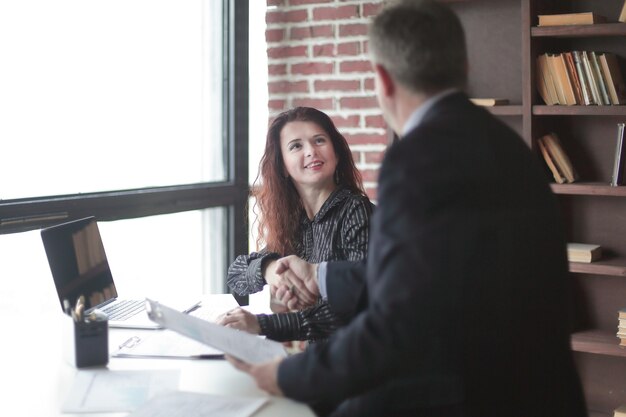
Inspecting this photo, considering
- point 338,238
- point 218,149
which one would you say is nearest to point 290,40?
point 218,149

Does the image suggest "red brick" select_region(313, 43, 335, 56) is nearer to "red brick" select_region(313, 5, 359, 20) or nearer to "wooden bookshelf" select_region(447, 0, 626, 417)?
"red brick" select_region(313, 5, 359, 20)

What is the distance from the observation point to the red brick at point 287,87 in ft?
13.4

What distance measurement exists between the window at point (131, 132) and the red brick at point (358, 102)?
49 cm

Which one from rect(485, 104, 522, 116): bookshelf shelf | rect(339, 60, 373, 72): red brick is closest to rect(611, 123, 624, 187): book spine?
rect(485, 104, 522, 116): bookshelf shelf

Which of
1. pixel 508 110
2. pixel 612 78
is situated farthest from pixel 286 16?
pixel 612 78

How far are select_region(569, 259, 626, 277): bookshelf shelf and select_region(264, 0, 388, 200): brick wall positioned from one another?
1024 millimetres

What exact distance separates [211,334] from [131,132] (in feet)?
6.26

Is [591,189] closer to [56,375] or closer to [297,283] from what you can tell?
[297,283]

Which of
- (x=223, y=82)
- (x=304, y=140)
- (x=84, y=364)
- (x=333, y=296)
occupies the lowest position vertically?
(x=84, y=364)

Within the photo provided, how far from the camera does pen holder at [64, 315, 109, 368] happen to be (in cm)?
191

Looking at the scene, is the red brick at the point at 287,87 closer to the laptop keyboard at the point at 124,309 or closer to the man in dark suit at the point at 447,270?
the laptop keyboard at the point at 124,309

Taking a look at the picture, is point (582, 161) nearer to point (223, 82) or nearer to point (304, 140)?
point (304, 140)

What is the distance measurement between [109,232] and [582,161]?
2.04m

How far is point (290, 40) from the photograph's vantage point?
4105 millimetres
